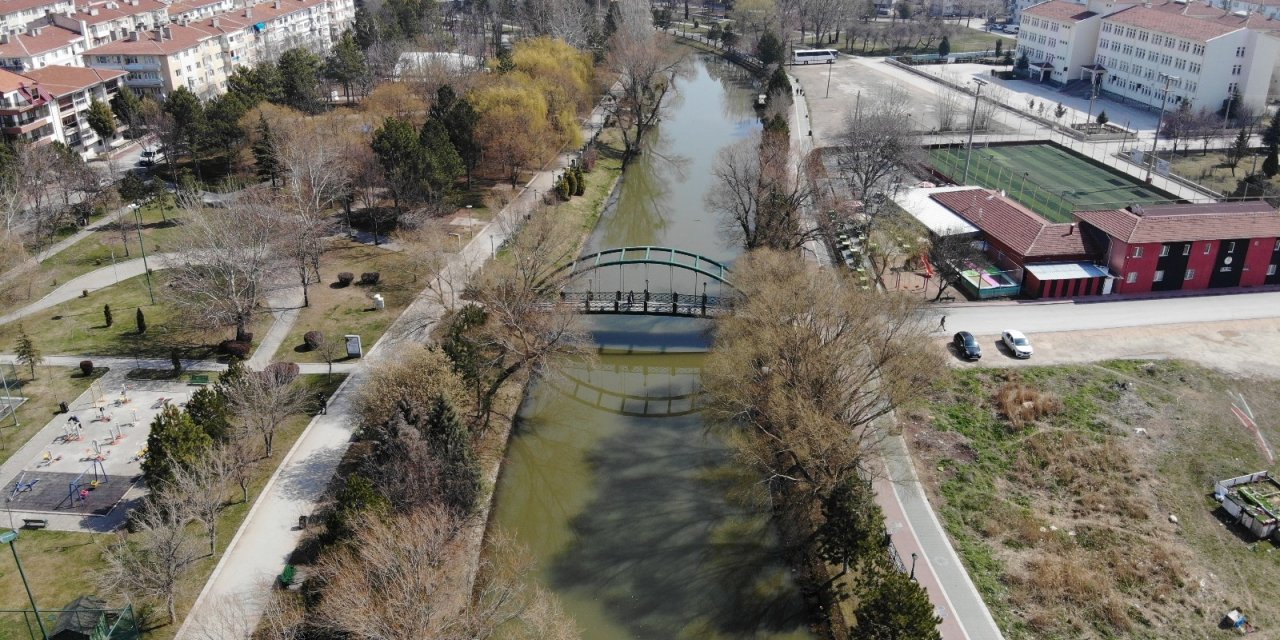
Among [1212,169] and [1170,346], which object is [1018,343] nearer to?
[1170,346]

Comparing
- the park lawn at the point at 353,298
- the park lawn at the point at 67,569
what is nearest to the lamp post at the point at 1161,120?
the park lawn at the point at 353,298

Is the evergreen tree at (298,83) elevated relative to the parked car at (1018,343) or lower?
elevated

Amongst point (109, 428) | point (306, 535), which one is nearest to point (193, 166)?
point (109, 428)

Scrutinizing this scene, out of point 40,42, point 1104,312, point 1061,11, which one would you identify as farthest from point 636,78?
point 40,42

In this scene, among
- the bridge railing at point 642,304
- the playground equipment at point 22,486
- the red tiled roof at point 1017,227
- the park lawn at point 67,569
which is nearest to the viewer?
the park lawn at point 67,569

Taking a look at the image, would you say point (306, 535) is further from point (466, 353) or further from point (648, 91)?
point (648, 91)

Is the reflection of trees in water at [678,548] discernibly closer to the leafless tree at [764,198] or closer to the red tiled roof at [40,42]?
the leafless tree at [764,198]
